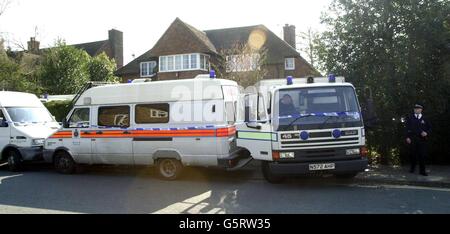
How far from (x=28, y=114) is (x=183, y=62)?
21.6 meters

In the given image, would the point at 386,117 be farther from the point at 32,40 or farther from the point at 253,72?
the point at 32,40

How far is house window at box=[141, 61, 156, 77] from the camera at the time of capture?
124ft

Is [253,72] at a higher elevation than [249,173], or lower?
higher

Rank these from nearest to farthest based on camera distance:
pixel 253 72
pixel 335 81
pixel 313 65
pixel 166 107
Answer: pixel 335 81 < pixel 166 107 < pixel 313 65 < pixel 253 72

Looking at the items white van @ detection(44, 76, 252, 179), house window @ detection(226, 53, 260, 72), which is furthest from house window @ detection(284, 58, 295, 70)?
white van @ detection(44, 76, 252, 179)

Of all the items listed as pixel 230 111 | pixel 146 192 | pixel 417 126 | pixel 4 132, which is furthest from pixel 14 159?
pixel 417 126

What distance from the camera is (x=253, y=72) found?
23.7 metres

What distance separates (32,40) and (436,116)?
4128 cm

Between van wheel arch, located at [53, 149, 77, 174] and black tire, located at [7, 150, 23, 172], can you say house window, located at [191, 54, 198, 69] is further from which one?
van wheel arch, located at [53, 149, 77, 174]

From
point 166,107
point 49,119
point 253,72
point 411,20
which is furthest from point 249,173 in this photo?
point 253,72

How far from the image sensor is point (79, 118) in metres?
11.9

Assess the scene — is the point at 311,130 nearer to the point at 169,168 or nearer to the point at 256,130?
the point at 256,130
